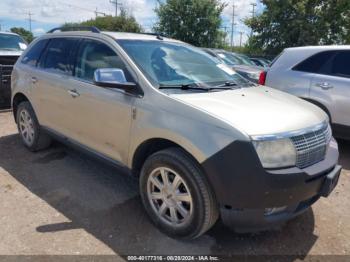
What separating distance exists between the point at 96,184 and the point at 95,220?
0.86 meters

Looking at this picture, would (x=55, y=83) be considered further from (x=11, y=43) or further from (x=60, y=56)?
(x=11, y=43)

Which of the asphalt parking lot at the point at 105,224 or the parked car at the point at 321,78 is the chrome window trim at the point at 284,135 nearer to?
the asphalt parking lot at the point at 105,224

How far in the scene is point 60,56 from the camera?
4695 millimetres

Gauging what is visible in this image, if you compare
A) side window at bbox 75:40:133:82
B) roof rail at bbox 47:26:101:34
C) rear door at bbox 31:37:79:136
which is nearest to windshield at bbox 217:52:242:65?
roof rail at bbox 47:26:101:34

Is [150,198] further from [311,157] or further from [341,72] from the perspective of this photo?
[341,72]

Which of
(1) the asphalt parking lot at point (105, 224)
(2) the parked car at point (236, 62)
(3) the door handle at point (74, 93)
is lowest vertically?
(1) the asphalt parking lot at point (105, 224)

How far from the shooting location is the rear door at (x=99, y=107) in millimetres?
3588

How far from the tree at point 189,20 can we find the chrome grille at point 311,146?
77.1 feet

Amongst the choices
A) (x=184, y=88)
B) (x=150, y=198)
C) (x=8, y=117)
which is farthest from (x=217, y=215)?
(x=8, y=117)

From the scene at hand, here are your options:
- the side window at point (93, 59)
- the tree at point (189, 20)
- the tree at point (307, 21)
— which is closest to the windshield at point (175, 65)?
the side window at point (93, 59)

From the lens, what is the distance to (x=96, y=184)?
→ 438cm

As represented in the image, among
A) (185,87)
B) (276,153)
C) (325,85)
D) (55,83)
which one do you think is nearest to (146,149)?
(185,87)

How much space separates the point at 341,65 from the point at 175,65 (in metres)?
3.26

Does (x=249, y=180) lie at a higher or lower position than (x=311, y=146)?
lower
